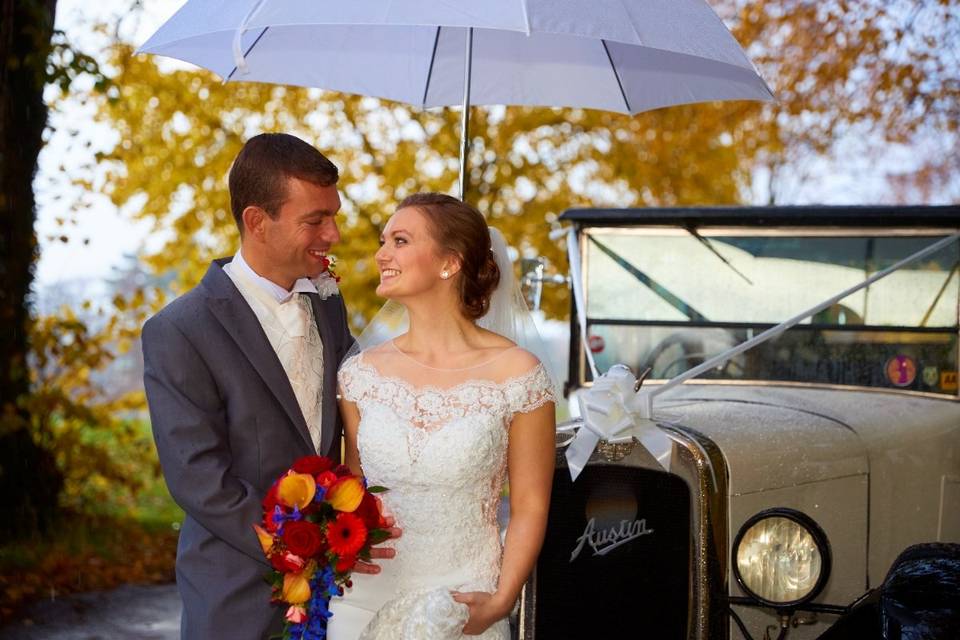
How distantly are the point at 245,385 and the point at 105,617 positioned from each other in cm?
384

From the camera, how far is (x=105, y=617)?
19.2 feet

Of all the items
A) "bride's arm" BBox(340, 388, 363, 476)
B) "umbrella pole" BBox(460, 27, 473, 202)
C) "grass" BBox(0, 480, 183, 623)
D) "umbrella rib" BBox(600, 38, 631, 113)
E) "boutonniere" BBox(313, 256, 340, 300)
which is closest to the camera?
"bride's arm" BBox(340, 388, 363, 476)

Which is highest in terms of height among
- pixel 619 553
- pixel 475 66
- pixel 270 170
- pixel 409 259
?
pixel 475 66

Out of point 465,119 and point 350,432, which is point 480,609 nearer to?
point 350,432

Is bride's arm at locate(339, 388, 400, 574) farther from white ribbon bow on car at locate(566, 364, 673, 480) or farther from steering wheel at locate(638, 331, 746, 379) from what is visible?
steering wheel at locate(638, 331, 746, 379)

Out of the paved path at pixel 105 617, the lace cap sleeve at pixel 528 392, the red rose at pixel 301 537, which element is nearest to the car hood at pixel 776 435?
the lace cap sleeve at pixel 528 392

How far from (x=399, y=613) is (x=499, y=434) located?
0.47 m

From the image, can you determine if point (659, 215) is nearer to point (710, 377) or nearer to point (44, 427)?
point (710, 377)

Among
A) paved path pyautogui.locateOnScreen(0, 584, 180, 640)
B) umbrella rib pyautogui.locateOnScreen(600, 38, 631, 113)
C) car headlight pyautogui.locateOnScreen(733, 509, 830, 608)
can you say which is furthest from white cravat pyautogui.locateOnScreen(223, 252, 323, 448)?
paved path pyautogui.locateOnScreen(0, 584, 180, 640)

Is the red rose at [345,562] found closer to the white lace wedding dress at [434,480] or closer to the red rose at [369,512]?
the red rose at [369,512]

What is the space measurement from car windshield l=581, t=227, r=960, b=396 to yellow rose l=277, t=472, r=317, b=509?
91.4 inches

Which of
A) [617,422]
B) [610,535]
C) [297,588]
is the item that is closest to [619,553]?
[610,535]

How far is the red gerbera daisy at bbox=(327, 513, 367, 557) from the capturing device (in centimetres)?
230

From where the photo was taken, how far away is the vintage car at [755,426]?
327cm
